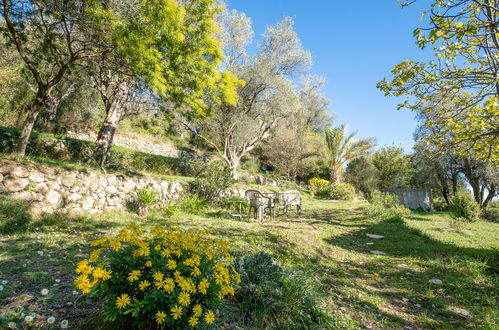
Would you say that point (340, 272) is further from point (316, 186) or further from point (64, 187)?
point (316, 186)

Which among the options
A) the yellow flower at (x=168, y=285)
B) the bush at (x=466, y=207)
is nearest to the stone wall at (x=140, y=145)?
the yellow flower at (x=168, y=285)

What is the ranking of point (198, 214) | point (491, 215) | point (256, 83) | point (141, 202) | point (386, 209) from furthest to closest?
point (491, 215) < point (256, 83) < point (386, 209) < point (198, 214) < point (141, 202)

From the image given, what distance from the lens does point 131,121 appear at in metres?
22.3

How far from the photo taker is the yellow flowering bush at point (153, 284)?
61.9 inches

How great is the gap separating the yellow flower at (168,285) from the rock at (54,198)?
6138 mm

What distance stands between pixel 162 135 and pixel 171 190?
1546cm

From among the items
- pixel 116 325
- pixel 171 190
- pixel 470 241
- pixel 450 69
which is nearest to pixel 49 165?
pixel 171 190

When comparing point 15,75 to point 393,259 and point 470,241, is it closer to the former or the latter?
point 393,259

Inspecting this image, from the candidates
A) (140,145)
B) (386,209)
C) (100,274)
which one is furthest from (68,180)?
(140,145)

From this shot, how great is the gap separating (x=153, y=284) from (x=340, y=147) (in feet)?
69.6

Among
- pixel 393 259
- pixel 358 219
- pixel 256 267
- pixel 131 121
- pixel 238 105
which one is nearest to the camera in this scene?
pixel 256 267

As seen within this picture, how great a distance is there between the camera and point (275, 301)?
2.49 metres

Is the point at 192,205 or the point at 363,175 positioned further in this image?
the point at 363,175

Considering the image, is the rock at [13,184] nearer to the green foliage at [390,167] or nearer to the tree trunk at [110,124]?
the tree trunk at [110,124]
